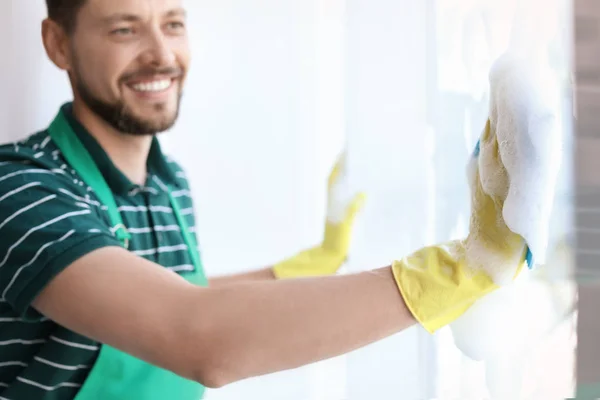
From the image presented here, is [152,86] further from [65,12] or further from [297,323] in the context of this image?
[297,323]

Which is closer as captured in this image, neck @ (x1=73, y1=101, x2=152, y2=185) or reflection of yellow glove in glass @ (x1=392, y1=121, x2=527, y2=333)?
reflection of yellow glove in glass @ (x1=392, y1=121, x2=527, y2=333)

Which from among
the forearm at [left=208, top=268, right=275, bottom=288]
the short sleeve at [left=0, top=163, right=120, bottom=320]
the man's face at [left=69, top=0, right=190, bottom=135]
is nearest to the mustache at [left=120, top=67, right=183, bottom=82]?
the man's face at [left=69, top=0, right=190, bottom=135]

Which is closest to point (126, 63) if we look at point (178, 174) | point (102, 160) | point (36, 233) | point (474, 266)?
point (102, 160)

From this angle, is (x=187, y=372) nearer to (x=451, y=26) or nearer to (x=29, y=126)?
(x=451, y=26)

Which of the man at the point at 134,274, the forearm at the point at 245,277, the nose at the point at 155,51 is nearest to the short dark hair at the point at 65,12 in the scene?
the man at the point at 134,274

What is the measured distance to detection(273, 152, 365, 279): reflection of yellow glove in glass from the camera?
1175mm

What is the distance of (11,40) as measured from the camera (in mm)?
1197

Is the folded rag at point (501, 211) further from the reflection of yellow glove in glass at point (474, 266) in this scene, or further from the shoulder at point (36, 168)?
the shoulder at point (36, 168)

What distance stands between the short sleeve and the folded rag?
1.08 ft

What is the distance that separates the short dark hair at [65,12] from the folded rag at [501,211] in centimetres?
63

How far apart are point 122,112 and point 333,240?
38cm

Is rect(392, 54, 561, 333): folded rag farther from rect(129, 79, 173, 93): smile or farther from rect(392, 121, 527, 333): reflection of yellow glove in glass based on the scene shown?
rect(129, 79, 173, 93): smile

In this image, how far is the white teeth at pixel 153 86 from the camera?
107 cm

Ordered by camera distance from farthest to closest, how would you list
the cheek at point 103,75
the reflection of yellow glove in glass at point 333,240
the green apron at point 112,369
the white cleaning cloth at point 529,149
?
the reflection of yellow glove in glass at point 333,240 < the cheek at point 103,75 < the green apron at point 112,369 < the white cleaning cloth at point 529,149
